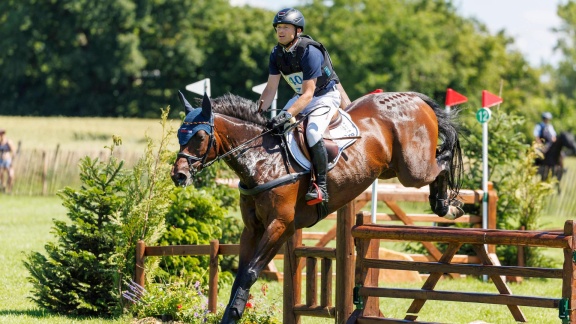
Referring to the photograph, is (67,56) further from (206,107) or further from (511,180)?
(206,107)

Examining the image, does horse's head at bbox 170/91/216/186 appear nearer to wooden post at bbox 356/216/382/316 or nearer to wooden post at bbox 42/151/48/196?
wooden post at bbox 356/216/382/316

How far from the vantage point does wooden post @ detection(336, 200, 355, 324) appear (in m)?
7.58

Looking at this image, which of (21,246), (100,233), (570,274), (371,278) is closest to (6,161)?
(21,246)

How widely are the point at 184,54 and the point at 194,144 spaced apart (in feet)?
170

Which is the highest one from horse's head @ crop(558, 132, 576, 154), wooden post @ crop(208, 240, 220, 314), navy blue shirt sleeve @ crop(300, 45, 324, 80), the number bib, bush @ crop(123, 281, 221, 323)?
horse's head @ crop(558, 132, 576, 154)

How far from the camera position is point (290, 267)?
802cm

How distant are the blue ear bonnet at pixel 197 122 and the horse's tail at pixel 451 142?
2660 millimetres

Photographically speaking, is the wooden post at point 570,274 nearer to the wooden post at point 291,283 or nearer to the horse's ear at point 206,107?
the wooden post at point 291,283

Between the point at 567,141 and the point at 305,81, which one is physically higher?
the point at 567,141

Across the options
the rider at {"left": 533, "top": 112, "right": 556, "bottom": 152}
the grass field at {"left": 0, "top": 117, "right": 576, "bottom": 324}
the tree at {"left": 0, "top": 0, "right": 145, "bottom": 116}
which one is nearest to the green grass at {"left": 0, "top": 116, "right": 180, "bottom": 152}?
the grass field at {"left": 0, "top": 117, "right": 576, "bottom": 324}

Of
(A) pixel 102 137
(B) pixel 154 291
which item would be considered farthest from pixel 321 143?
(A) pixel 102 137

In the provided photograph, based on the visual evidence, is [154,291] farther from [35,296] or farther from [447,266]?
[447,266]

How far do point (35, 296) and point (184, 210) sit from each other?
176 cm

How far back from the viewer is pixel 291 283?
7.99 metres
